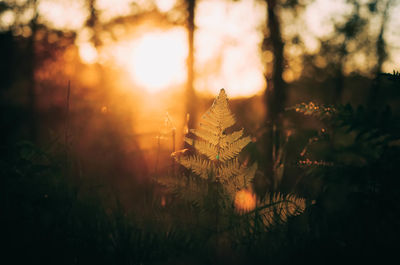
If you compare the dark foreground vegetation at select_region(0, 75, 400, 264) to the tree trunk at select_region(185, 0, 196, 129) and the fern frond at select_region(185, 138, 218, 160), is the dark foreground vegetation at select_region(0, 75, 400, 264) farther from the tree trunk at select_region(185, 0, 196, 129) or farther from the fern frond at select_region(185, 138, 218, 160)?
the tree trunk at select_region(185, 0, 196, 129)

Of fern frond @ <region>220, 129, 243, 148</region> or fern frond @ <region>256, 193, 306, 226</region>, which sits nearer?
fern frond @ <region>256, 193, 306, 226</region>

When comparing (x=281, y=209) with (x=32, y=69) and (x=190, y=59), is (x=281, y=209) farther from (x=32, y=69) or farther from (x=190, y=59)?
(x=32, y=69)

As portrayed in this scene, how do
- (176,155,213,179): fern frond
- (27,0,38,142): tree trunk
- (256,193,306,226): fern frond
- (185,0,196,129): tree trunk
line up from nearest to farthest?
(256,193,306,226): fern frond
(176,155,213,179): fern frond
(185,0,196,129): tree trunk
(27,0,38,142): tree trunk

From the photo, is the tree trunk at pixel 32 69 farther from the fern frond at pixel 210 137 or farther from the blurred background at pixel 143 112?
the fern frond at pixel 210 137

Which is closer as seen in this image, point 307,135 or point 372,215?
point 372,215

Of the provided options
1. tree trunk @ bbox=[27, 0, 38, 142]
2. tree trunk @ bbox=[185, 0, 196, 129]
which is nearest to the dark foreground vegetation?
tree trunk @ bbox=[185, 0, 196, 129]

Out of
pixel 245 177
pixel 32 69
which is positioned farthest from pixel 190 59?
pixel 32 69

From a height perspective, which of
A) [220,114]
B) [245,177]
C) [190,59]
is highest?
[190,59]

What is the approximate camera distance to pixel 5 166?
1390mm

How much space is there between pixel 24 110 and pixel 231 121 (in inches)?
552

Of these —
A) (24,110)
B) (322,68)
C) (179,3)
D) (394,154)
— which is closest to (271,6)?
(179,3)

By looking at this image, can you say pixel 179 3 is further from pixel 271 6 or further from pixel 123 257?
pixel 123 257

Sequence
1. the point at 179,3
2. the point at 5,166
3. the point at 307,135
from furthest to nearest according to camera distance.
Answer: the point at 179,3, the point at 307,135, the point at 5,166

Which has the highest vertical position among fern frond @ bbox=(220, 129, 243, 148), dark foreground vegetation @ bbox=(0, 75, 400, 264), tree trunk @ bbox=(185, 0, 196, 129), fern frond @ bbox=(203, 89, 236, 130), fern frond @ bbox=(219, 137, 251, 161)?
tree trunk @ bbox=(185, 0, 196, 129)
